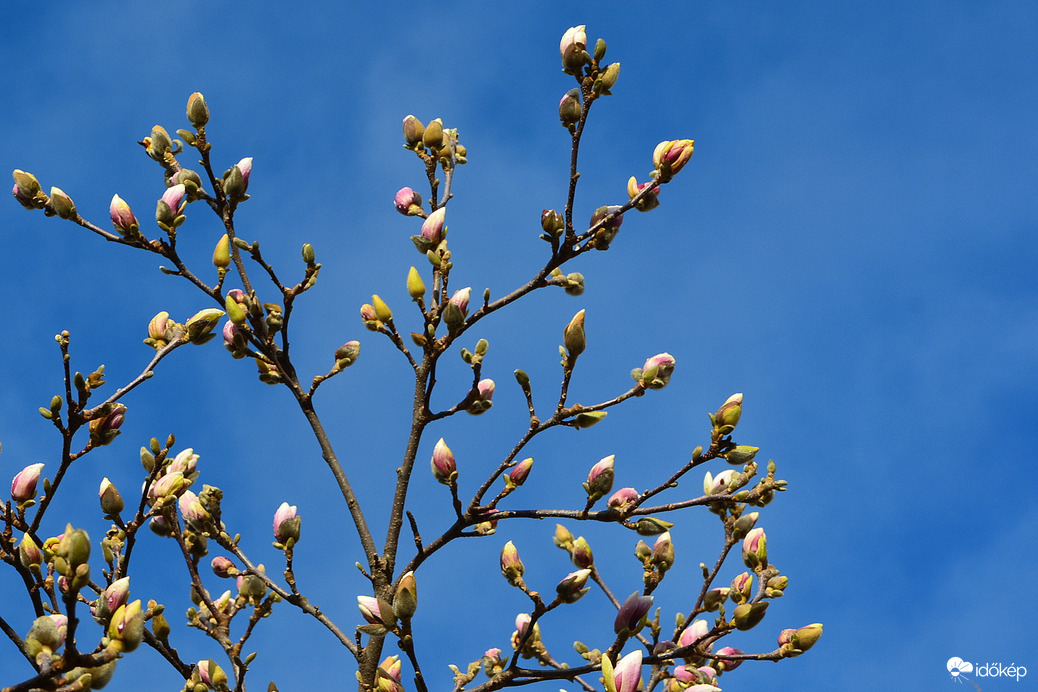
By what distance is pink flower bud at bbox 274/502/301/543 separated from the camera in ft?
12.0

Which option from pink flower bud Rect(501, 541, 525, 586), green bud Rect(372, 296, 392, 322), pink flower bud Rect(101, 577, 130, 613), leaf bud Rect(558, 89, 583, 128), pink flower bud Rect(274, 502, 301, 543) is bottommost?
pink flower bud Rect(101, 577, 130, 613)

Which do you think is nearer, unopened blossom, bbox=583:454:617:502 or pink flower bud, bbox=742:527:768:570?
unopened blossom, bbox=583:454:617:502

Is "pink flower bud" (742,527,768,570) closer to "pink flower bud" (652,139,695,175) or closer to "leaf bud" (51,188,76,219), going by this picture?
"pink flower bud" (652,139,695,175)

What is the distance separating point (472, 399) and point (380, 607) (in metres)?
0.98

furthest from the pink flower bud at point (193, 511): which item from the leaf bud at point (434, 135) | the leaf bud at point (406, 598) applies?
the leaf bud at point (434, 135)

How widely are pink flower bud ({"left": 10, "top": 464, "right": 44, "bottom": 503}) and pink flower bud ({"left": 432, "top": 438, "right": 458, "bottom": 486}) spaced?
68.9 inches

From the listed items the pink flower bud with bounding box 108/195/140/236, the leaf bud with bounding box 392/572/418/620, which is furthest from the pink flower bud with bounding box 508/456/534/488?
the pink flower bud with bounding box 108/195/140/236

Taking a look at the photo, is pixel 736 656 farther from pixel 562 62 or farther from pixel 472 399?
pixel 562 62

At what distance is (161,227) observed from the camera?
3932mm

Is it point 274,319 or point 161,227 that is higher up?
point 161,227

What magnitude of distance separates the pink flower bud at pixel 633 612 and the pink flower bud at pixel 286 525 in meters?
1.45

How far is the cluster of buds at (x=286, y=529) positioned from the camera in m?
3.65

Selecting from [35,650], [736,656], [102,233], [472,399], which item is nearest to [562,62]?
[472,399]

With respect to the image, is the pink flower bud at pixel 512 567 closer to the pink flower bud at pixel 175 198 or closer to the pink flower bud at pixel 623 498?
the pink flower bud at pixel 623 498
